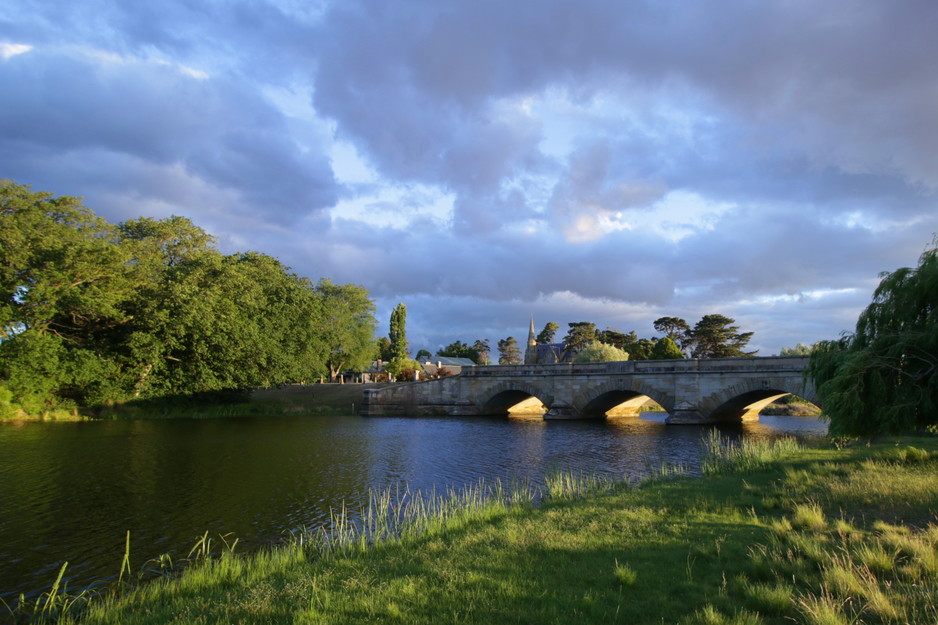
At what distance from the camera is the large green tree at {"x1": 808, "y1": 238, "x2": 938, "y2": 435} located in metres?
12.9

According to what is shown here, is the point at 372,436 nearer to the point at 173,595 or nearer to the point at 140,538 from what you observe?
the point at 140,538

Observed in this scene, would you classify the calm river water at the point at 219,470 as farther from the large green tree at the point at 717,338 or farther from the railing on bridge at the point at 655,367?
the large green tree at the point at 717,338

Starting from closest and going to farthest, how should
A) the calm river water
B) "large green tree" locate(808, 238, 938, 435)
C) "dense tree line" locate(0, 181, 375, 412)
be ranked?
1. the calm river water
2. "large green tree" locate(808, 238, 938, 435)
3. "dense tree line" locate(0, 181, 375, 412)

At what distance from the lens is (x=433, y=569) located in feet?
24.4

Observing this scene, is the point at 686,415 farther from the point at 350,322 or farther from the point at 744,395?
the point at 350,322

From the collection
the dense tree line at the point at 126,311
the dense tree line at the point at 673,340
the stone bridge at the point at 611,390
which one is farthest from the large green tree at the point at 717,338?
the dense tree line at the point at 126,311

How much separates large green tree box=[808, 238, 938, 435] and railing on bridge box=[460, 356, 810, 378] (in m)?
15.2

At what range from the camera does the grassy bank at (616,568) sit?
5.64m

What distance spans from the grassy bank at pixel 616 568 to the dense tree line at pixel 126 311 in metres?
31.9

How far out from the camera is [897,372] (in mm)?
13539

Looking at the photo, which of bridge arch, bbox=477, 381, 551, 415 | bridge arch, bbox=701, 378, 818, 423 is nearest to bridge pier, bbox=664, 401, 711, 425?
bridge arch, bbox=701, 378, 818, 423

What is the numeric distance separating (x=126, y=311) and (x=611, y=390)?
37058 mm

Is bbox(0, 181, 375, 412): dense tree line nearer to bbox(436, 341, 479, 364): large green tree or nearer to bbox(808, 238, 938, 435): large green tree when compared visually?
bbox(808, 238, 938, 435): large green tree

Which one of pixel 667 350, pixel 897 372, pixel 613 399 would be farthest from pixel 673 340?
pixel 897 372
